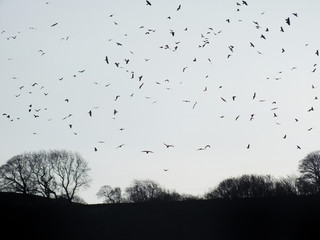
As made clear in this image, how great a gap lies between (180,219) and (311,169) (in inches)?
1914

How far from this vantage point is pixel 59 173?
48.6m

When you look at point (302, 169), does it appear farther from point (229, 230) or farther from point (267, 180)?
point (229, 230)

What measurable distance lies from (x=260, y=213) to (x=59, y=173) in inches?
1454

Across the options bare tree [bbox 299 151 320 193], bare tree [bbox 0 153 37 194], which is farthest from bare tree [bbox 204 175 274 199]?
bare tree [bbox 0 153 37 194]

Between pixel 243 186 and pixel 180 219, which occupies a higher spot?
pixel 243 186

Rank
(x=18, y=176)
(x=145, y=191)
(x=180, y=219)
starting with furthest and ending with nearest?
(x=145, y=191), (x=18, y=176), (x=180, y=219)

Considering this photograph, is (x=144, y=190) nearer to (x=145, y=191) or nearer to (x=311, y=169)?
(x=145, y=191)

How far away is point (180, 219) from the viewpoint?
59.8 feet

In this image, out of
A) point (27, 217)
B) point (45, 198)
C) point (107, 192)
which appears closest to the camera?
point (27, 217)

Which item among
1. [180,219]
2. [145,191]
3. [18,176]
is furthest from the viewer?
[145,191]

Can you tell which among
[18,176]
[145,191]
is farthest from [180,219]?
[145,191]

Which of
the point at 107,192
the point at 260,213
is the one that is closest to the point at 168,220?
the point at 260,213

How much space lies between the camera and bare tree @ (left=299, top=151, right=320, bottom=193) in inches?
2262

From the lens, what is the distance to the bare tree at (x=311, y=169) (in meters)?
57.4
